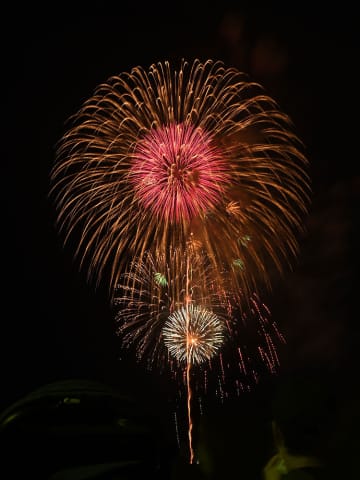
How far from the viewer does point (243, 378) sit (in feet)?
202

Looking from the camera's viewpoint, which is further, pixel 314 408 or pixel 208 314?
pixel 208 314

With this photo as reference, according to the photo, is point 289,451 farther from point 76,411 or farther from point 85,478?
point 76,411

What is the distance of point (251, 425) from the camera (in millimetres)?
706

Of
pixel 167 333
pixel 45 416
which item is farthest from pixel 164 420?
pixel 167 333

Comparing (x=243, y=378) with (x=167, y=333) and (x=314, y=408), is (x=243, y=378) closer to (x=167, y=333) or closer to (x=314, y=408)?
(x=167, y=333)

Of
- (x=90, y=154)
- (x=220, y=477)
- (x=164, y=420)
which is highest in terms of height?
(x=90, y=154)

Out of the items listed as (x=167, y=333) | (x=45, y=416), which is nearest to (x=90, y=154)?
(x=167, y=333)

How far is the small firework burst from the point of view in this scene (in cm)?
2864

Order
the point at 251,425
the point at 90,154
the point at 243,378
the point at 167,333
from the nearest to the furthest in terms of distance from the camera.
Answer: the point at 251,425 < the point at 90,154 < the point at 167,333 < the point at 243,378

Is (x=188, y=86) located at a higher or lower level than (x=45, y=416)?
higher

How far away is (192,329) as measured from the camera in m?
28.7

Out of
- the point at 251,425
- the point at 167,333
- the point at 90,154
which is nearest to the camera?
the point at 251,425

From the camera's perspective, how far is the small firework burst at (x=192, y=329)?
28641mm

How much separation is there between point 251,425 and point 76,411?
410 millimetres
